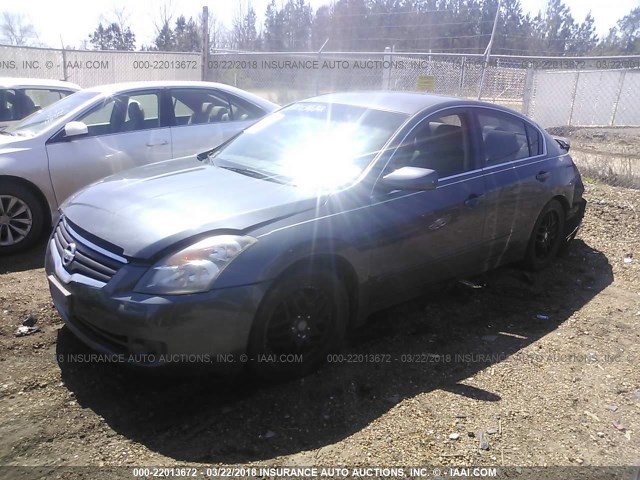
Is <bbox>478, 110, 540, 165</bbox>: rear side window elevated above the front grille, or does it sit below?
above

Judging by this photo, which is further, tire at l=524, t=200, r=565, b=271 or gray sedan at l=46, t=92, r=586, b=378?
tire at l=524, t=200, r=565, b=271

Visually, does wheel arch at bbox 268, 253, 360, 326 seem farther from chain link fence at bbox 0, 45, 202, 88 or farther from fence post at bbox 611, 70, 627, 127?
fence post at bbox 611, 70, 627, 127

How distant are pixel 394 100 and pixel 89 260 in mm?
2531

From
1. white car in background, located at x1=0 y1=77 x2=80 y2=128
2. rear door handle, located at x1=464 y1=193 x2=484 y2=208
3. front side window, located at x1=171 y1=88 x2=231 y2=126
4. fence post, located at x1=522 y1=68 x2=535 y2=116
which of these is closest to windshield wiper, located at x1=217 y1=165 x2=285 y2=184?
rear door handle, located at x1=464 y1=193 x2=484 y2=208

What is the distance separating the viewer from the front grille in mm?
2959

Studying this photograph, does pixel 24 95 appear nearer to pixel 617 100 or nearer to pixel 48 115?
pixel 48 115

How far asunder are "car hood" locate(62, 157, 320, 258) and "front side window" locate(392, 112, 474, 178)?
946mm

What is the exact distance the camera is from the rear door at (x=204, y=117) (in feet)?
20.7

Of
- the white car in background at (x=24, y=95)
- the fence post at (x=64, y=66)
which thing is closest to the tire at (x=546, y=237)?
the white car in background at (x=24, y=95)

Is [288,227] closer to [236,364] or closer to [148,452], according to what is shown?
[236,364]

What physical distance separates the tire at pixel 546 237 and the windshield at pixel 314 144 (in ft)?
6.32

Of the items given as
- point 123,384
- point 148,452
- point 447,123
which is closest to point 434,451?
point 148,452

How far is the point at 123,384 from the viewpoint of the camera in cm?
319

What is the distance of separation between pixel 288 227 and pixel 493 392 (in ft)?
5.20
